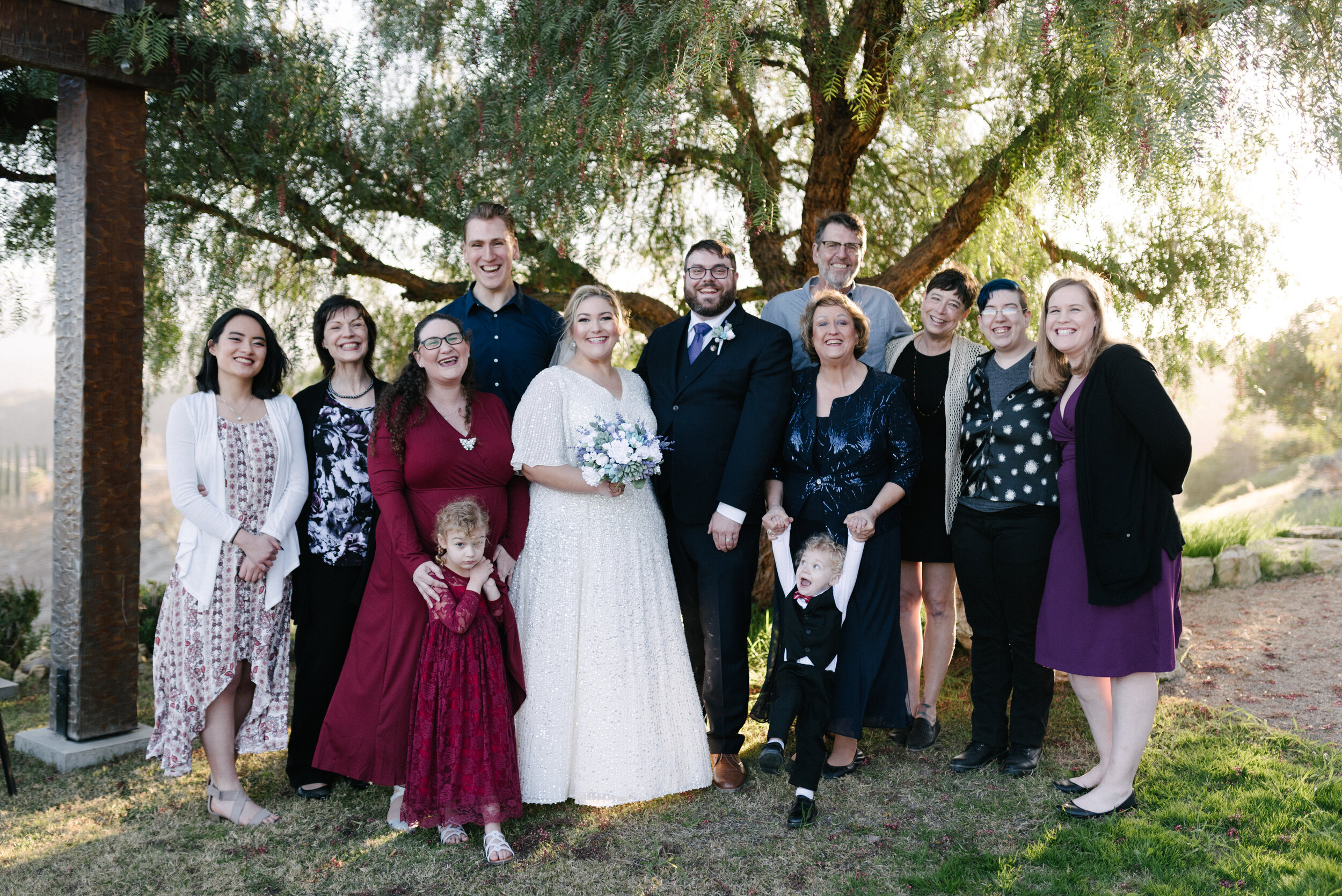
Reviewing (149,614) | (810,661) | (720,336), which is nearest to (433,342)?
(720,336)

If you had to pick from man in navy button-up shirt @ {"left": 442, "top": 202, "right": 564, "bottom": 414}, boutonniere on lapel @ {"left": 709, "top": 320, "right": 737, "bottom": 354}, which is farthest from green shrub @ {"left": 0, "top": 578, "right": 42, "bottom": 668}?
boutonniere on lapel @ {"left": 709, "top": 320, "right": 737, "bottom": 354}

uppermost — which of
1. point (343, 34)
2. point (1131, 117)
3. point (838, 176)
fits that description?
point (343, 34)

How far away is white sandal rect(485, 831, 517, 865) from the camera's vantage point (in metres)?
3.09

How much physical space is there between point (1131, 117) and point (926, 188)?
8.83 feet

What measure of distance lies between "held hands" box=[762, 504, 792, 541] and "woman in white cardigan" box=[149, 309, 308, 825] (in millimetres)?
1805

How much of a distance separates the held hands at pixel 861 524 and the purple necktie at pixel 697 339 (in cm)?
91

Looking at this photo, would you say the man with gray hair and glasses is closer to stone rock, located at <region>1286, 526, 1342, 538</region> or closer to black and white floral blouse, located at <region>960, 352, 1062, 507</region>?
black and white floral blouse, located at <region>960, 352, 1062, 507</region>

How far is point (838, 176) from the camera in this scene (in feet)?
18.1

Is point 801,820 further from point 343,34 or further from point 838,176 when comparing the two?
point 343,34

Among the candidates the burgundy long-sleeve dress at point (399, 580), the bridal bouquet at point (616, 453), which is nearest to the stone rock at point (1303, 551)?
the bridal bouquet at point (616, 453)

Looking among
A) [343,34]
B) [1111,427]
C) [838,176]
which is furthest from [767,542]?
[343,34]

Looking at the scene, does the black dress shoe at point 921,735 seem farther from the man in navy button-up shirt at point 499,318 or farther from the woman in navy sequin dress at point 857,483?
the man in navy button-up shirt at point 499,318

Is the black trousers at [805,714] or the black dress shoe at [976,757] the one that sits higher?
the black trousers at [805,714]

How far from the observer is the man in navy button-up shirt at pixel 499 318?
12.9 feet
